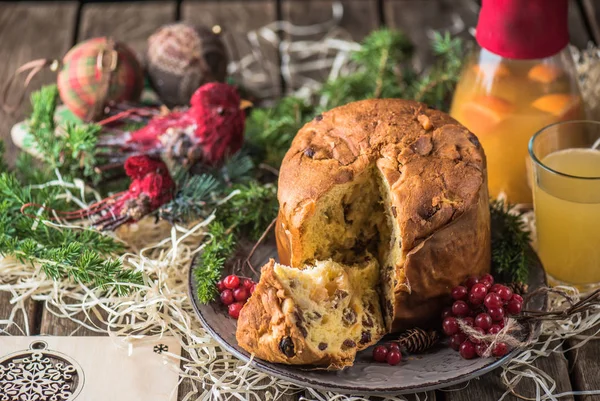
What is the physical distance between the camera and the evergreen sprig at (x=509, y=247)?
213 centimetres

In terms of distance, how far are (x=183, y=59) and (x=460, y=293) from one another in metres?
1.31

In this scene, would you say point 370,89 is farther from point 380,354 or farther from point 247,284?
point 380,354

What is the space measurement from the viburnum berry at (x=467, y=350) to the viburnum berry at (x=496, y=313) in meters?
0.08

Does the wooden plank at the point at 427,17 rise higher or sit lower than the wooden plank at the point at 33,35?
lower

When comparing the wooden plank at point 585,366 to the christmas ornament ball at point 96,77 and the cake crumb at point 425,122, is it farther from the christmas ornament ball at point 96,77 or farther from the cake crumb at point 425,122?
the christmas ornament ball at point 96,77

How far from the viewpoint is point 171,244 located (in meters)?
2.42

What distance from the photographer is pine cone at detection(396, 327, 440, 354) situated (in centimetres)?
193

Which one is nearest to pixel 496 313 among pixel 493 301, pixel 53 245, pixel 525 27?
pixel 493 301

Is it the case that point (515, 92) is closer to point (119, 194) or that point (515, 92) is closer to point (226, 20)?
point (119, 194)

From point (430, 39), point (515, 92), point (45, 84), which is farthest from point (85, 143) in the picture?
point (430, 39)

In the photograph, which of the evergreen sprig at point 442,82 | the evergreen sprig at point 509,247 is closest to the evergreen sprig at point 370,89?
the evergreen sprig at point 442,82

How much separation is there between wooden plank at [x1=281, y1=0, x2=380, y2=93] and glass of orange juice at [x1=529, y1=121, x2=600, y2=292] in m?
1.22

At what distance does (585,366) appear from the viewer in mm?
2029

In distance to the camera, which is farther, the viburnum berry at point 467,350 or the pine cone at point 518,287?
the pine cone at point 518,287
